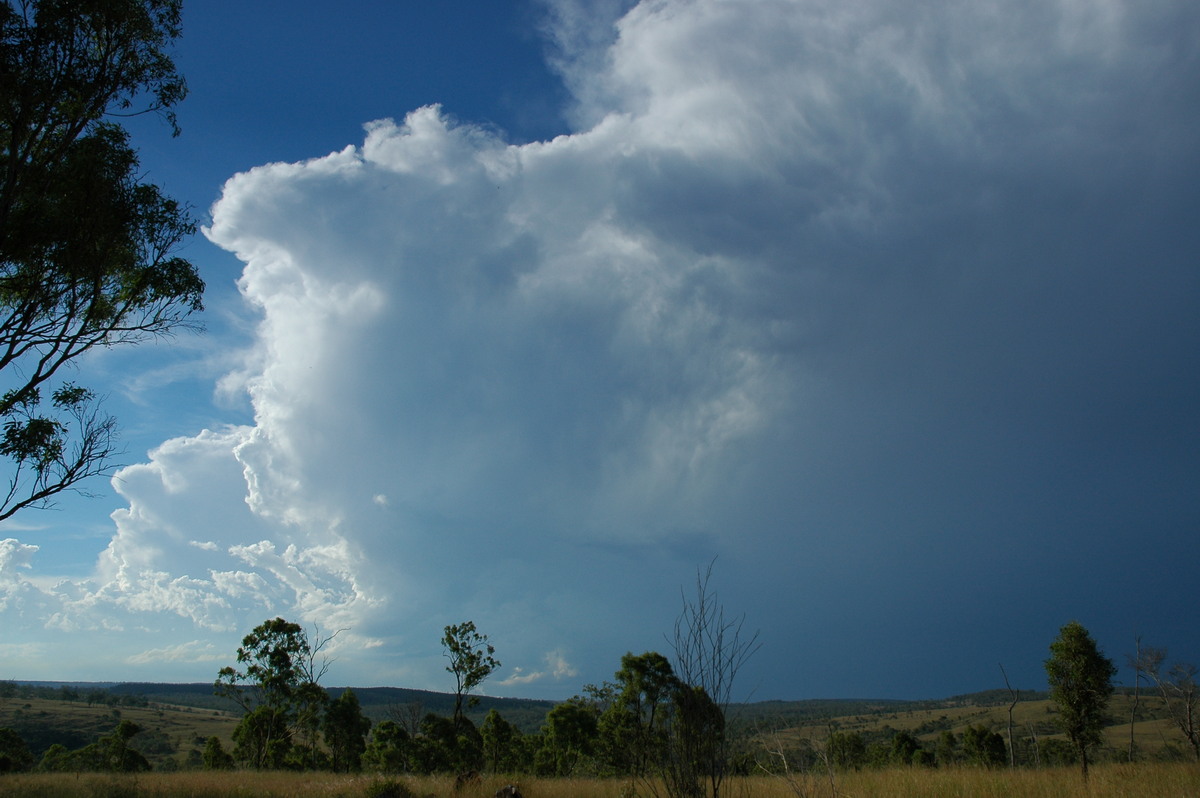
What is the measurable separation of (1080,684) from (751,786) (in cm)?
1891

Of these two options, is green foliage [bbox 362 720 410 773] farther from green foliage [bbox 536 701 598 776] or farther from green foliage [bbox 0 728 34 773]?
green foliage [bbox 0 728 34 773]

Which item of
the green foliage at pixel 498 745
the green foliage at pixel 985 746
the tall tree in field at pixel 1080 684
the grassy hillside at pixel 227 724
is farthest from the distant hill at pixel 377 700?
the tall tree in field at pixel 1080 684

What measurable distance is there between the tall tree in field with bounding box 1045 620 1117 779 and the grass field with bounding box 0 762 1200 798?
973 centimetres

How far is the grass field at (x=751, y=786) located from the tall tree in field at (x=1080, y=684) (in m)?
9.73

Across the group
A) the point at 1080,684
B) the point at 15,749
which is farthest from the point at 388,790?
the point at 15,749

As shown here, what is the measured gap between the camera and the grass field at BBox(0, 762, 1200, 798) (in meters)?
11.0

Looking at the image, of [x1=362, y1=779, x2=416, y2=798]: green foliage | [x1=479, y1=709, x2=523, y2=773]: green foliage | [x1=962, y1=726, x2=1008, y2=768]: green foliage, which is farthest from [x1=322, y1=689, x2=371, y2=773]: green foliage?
[x1=962, y1=726, x2=1008, y2=768]: green foliage

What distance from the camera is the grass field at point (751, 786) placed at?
1102 centimetres

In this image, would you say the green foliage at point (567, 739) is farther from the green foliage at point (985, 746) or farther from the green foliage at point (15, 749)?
the green foliage at point (15, 749)

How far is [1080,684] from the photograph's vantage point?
23.7 m

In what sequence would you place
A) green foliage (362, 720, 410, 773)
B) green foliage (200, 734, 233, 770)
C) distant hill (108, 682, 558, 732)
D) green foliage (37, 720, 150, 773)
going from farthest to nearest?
1. distant hill (108, 682, 558, 732)
2. green foliage (200, 734, 233, 770)
3. green foliage (362, 720, 410, 773)
4. green foliage (37, 720, 150, 773)

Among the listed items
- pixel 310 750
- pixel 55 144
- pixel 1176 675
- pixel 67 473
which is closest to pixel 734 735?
pixel 67 473

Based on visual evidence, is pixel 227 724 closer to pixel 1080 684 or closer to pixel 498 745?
pixel 498 745

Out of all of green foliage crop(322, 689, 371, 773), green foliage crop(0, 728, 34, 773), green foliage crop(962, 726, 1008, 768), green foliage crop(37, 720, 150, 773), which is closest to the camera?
green foliage crop(37, 720, 150, 773)
